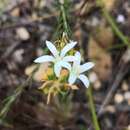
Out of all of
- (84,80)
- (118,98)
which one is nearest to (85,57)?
(118,98)

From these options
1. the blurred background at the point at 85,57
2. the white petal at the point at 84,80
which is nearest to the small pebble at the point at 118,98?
the blurred background at the point at 85,57

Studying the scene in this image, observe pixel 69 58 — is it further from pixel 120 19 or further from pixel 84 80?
pixel 120 19

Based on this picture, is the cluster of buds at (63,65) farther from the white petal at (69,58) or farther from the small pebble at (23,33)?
the small pebble at (23,33)

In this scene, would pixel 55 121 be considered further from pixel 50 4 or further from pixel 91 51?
pixel 50 4

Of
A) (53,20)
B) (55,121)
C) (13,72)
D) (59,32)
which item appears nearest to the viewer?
(59,32)

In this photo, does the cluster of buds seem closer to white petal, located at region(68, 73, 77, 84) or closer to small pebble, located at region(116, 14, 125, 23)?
white petal, located at region(68, 73, 77, 84)

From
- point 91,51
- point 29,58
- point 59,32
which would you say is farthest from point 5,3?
point 59,32

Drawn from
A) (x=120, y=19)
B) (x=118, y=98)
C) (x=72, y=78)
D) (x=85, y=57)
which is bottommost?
(x=72, y=78)

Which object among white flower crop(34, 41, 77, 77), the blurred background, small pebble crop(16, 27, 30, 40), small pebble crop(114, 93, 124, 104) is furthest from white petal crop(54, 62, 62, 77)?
small pebble crop(16, 27, 30, 40)
